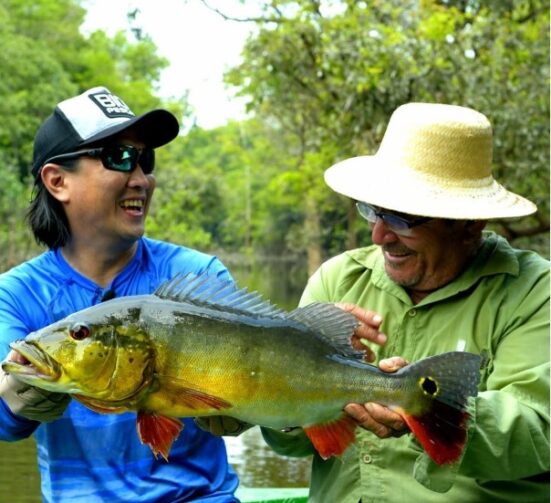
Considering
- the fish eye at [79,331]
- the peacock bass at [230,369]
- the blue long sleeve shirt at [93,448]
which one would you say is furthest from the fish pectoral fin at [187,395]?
Answer: the blue long sleeve shirt at [93,448]

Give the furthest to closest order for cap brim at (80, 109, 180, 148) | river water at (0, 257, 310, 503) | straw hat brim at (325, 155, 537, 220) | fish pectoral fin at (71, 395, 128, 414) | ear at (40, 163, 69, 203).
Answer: river water at (0, 257, 310, 503) < ear at (40, 163, 69, 203) < cap brim at (80, 109, 180, 148) < straw hat brim at (325, 155, 537, 220) < fish pectoral fin at (71, 395, 128, 414)

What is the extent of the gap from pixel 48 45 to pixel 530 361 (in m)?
50.1

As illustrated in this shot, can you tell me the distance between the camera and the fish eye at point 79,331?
3.03 meters

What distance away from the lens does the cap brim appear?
3922mm

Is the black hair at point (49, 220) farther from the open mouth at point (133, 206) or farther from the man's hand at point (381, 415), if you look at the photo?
the man's hand at point (381, 415)

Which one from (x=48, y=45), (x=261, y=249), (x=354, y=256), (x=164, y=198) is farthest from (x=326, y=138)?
(x=261, y=249)

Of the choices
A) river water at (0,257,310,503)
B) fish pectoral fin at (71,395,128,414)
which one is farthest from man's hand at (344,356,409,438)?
river water at (0,257,310,503)

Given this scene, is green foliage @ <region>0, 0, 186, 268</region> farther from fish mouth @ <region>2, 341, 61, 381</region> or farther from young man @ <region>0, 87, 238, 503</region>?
fish mouth @ <region>2, 341, 61, 381</region>

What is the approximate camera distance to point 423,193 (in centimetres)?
388

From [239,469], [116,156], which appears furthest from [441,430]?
[239,469]

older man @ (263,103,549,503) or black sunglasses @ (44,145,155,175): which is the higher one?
black sunglasses @ (44,145,155,175)

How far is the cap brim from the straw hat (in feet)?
2.14

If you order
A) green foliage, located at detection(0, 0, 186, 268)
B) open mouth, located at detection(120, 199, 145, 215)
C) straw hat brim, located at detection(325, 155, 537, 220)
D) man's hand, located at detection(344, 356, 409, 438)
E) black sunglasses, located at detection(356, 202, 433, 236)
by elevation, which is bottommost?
green foliage, located at detection(0, 0, 186, 268)

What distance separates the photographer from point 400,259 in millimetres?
3893
